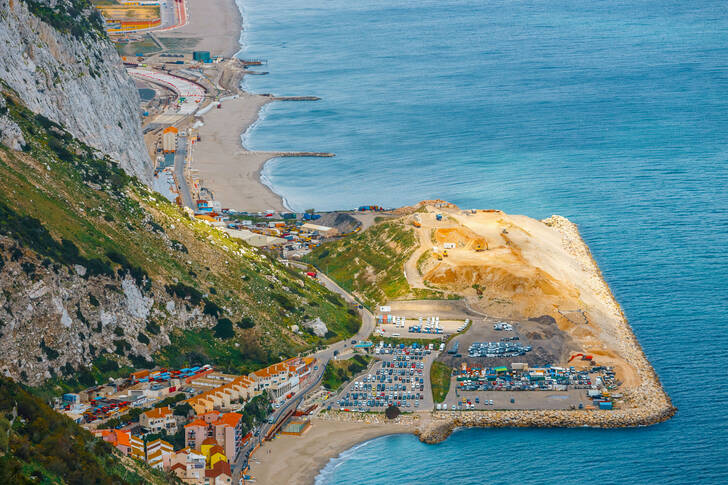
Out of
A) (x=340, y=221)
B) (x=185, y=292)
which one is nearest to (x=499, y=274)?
(x=340, y=221)

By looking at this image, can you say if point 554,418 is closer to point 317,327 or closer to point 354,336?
point 354,336

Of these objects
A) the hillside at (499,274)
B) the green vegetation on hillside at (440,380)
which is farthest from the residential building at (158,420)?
the hillside at (499,274)

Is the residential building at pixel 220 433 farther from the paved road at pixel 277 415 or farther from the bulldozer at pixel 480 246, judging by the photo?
the bulldozer at pixel 480 246

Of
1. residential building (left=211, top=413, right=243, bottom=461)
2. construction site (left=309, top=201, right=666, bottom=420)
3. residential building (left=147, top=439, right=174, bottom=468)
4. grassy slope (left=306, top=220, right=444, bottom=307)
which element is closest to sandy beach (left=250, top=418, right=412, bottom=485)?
residential building (left=211, top=413, right=243, bottom=461)

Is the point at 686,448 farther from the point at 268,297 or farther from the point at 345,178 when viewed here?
the point at 345,178

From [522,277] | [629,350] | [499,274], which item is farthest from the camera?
[499,274]

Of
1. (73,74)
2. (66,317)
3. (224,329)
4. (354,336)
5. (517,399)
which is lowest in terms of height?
(517,399)

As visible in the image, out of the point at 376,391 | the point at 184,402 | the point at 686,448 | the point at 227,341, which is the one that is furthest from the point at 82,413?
the point at 686,448
